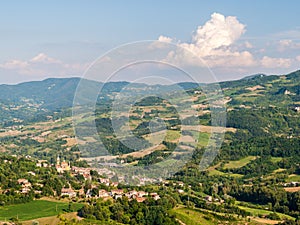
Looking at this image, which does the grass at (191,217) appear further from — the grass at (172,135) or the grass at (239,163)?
the grass at (239,163)

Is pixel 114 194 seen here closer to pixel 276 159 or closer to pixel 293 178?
pixel 293 178

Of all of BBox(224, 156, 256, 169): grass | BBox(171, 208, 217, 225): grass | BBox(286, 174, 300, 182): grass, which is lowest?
BBox(286, 174, 300, 182): grass

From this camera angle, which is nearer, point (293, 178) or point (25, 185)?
point (25, 185)

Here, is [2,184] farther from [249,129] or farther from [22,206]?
[249,129]

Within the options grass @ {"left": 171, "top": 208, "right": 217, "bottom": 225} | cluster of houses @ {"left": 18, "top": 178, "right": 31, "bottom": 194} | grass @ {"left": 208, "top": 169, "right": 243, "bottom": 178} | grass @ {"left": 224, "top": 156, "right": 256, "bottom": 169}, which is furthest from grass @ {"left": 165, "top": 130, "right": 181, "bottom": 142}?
grass @ {"left": 171, "top": 208, "right": 217, "bottom": 225}

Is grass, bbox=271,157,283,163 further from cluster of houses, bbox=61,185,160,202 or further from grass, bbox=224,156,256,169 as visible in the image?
cluster of houses, bbox=61,185,160,202

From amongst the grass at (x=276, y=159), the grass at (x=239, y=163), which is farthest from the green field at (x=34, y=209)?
the grass at (x=276, y=159)

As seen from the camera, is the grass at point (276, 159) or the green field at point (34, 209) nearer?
the green field at point (34, 209)

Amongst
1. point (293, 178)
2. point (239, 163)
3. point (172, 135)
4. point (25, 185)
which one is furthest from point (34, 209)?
point (239, 163)
